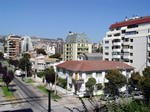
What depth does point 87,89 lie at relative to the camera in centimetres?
3684

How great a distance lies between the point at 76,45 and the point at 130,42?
104 ft

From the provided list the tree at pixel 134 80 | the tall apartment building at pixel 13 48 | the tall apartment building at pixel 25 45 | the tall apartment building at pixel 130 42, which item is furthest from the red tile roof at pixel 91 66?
the tall apartment building at pixel 25 45

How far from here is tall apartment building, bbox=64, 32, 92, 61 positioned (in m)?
80.1

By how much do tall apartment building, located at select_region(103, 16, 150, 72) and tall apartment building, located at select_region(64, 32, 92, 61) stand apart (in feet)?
66.8

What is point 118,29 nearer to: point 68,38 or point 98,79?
point 98,79

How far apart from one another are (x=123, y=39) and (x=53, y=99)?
25.5 m

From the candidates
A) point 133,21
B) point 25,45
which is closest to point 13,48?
point 25,45

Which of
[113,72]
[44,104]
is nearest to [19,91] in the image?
[44,104]

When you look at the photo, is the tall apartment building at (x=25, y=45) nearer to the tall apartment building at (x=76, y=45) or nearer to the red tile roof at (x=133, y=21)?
the tall apartment building at (x=76, y=45)

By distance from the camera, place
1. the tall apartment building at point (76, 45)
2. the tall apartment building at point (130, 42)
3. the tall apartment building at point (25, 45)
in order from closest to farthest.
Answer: the tall apartment building at point (130, 42) < the tall apartment building at point (76, 45) < the tall apartment building at point (25, 45)

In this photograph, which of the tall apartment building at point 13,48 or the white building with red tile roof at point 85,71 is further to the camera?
the tall apartment building at point 13,48

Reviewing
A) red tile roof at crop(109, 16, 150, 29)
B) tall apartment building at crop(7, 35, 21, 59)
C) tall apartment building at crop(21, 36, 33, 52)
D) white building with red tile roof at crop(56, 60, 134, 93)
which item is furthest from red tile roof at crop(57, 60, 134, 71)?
tall apartment building at crop(21, 36, 33, 52)

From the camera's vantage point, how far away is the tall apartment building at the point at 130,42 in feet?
150

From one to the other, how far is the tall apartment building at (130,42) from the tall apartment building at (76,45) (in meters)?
20.4
